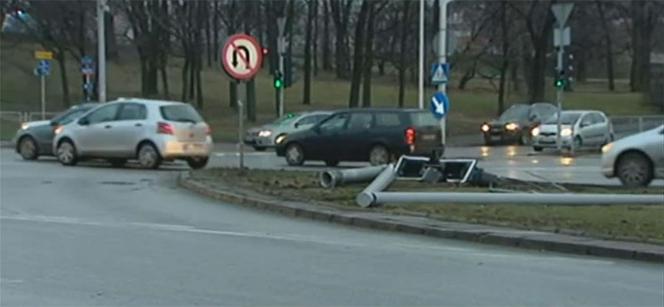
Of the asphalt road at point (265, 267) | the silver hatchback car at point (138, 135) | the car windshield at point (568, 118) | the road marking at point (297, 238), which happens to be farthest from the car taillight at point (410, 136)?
the road marking at point (297, 238)

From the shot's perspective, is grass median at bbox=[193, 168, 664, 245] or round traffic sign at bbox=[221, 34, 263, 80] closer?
grass median at bbox=[193, 168, 664, 245]

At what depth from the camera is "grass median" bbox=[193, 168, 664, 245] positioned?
1209 centimetres

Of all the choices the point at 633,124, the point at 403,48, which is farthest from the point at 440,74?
the point at 403,48

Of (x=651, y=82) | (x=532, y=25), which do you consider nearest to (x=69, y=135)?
(x=532, y=25)

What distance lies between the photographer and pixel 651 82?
65.9 metres

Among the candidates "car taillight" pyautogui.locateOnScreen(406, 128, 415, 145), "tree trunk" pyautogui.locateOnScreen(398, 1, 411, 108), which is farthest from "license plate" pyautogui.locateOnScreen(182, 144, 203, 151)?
"tree trunk" pyautogui.locateOnScreen(398, 1, 411, 108)

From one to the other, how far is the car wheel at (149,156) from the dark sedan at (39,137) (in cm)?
337

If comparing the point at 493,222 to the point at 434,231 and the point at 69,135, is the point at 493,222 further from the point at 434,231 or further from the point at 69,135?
the point at 69,135

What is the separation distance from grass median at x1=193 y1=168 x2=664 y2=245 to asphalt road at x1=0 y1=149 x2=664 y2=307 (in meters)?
1.18

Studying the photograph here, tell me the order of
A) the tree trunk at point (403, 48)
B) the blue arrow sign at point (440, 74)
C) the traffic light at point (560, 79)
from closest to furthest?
the blue arrow sign at point (440, 74) → the traffic light at point (560, 79) → the tree trunk at point (403, 48)

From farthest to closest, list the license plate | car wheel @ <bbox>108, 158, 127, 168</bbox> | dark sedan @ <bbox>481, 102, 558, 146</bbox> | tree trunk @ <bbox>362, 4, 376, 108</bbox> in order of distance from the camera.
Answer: tree trunk @ <bbox>362, 4, 376, 108</bbox>
dark sedan @ <bbox>481, 102, 558, 146</bbox>
car wheel @ <bbox>108, 158, 127, 168</bbox>
the license plate

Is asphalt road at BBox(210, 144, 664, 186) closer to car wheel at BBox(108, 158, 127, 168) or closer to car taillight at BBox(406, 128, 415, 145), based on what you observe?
car taillight at BBox(406, 128, 415, 145)

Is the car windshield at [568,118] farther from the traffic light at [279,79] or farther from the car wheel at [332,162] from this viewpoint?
the car wheel at [332,162]

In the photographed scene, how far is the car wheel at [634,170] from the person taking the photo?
64.2ft
